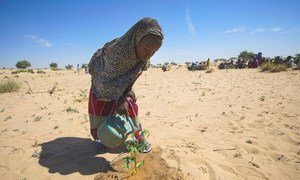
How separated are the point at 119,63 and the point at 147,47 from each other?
1.51 ft

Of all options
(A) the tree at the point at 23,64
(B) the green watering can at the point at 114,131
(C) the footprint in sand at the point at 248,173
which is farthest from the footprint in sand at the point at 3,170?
(A) the tree at the point at 23,64

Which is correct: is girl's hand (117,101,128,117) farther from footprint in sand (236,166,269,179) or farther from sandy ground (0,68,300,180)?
footprint in sand (236,166,269,179)

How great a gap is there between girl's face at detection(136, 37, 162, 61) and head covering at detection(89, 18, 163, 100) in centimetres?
5

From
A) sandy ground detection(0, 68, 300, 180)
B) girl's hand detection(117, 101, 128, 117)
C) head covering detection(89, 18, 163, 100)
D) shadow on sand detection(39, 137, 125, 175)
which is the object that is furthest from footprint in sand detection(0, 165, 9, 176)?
girl's hand detection(117, 101, 128, 117)

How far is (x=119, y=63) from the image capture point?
3166 millimetres

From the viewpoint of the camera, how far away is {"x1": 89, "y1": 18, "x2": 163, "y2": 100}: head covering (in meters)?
2.94

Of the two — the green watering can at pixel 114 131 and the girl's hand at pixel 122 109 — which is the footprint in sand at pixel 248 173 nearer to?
the green watering can at pixel 114 131

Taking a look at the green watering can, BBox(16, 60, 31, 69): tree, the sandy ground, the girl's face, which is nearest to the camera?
the girl's face

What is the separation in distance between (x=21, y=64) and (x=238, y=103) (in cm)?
5817

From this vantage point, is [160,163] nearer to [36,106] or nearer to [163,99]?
[163,99]

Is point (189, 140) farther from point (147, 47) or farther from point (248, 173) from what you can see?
point (147, 47)

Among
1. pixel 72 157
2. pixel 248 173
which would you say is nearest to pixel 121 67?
pixel 72 157

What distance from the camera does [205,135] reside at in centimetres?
464

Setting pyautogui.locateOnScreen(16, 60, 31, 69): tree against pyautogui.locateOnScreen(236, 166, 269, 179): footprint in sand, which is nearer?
pyautogui.locateOnScreen(236, 166, 269, 179): footprint in sand
